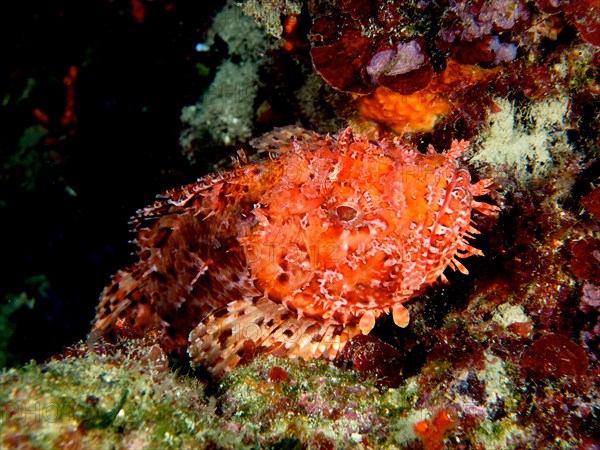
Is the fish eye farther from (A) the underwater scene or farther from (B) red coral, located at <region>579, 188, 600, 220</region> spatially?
(B) red coral, located at <region>579, 188, 600, 220</region>

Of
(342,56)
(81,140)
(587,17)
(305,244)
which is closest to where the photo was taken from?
(587,17)

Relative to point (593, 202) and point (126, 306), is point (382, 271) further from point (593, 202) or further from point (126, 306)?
point (126, 306)

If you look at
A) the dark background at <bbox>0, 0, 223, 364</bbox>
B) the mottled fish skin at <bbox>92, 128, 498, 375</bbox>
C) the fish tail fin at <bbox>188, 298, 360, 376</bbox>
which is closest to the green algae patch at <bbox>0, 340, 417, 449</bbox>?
the fish tail fin at <bbox>188, 298, 360, 376</bbox>

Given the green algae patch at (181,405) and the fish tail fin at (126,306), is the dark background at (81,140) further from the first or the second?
the green algae patch at (181,405)

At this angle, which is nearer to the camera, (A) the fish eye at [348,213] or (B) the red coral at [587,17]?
(B) the red coral at [587,17]

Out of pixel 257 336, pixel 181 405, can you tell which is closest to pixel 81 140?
pixel 257 336

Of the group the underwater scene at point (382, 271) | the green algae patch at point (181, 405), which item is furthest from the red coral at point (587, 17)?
the green algae patch at point (181, 405)

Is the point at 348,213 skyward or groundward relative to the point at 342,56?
groundward
